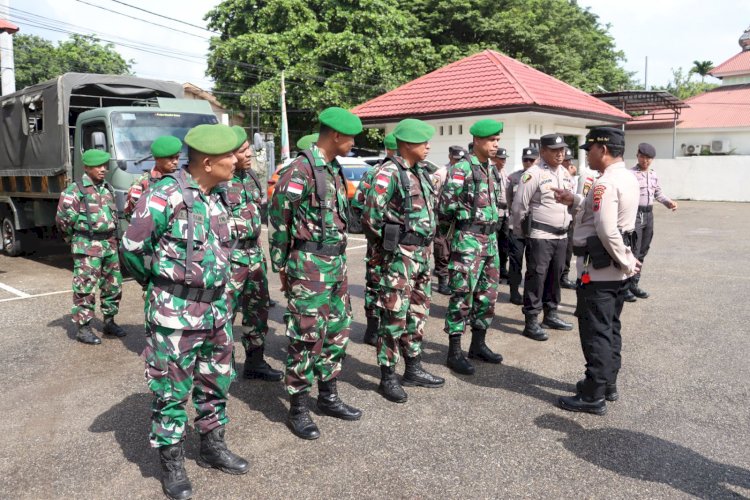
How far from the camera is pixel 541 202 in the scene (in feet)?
18.1

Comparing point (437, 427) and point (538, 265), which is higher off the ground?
point (538, 265)

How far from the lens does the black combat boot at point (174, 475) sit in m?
2.84

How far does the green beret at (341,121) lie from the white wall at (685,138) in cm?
2778

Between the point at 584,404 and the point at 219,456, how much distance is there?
230 centimetres

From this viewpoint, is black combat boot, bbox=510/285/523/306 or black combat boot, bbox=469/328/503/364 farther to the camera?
black combat boot, bbox=510/285/523/306

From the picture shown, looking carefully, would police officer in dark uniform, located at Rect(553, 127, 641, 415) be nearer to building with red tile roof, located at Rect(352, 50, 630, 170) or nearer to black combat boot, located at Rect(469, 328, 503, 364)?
black combat boot, located at Rect(469, 328, 503, 364)

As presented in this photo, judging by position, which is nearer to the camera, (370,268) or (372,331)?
(370,268)

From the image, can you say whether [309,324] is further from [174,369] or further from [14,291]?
[14,291]

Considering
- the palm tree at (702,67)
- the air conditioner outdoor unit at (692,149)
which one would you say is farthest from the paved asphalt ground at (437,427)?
the palm tree at (702,67)

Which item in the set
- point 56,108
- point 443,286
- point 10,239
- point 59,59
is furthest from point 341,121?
point 59,59

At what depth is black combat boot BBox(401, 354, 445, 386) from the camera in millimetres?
4262

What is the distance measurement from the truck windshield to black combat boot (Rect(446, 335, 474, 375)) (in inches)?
205

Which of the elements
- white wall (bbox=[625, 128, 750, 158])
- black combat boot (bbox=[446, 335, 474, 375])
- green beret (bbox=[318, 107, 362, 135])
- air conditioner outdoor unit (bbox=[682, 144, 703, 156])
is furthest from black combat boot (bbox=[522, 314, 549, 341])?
air conditioner outdoor unit (bbox=[682, 144, 703, 156])

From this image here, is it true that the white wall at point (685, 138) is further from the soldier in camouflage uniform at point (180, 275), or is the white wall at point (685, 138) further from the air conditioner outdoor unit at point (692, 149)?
the soldier in camouflage uniform at point (180, 275)
